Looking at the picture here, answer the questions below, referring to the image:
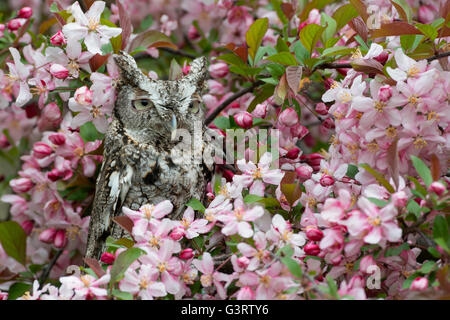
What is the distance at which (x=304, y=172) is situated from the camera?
1969 millimetres

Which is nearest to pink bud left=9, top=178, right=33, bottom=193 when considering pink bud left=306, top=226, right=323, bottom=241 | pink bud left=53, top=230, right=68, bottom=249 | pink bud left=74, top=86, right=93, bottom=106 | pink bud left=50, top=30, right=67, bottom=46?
pink bud left=53, top=230, right=68, bottom=249

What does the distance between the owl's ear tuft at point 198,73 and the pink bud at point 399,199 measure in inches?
42.5

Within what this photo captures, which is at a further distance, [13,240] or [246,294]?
[13,240]

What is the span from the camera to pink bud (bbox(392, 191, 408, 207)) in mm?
1406

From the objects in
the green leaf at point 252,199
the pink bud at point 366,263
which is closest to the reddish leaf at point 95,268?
the green leaf at point 252,199

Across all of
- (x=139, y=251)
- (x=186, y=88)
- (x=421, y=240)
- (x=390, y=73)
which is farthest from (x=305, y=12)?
(x=139, y=251)

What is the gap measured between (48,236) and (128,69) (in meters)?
0.81

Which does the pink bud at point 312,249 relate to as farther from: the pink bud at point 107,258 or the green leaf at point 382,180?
the pink bud at point 107,258

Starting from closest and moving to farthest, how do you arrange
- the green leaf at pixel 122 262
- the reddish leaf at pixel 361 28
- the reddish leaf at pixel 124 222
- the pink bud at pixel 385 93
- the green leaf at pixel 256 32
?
the green leaf at pixel 122 262 < the pink bud at pixel 385 93 < the reddish leaf at pixel 124 222 < the reddish leaf at pixel 361 28 < the green leaf at pixel 256 32

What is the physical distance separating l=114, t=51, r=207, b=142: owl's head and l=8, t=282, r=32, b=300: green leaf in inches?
28.8

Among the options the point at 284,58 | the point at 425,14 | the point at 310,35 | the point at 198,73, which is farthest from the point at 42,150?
the point at 425,14

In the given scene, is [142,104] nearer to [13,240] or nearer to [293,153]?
[293,153]

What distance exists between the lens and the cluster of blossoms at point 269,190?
146cm

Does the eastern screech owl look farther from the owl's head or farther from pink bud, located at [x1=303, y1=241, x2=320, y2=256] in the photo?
pink bud, located at [x1=303, y1=241, x2=320, y2=256]
